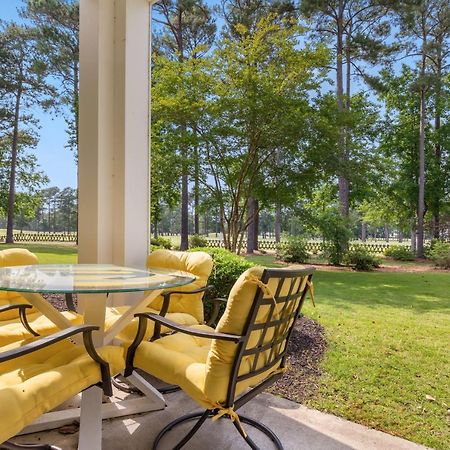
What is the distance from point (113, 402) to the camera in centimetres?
200

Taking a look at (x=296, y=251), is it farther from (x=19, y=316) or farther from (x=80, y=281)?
(x=80, y=281)

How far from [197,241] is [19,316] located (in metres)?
6.71

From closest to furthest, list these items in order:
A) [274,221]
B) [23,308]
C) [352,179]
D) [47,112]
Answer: [23,308] < [47,112] < [352,179] < [274,221]

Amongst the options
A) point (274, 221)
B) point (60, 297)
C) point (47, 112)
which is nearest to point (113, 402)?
point (60, 297)

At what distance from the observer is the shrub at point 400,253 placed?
9133mm

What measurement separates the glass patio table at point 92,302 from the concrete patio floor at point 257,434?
0.22 feet

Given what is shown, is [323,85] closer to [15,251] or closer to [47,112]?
[47,112]

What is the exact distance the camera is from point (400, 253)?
9.26 meters

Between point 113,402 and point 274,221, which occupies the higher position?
point 274,221

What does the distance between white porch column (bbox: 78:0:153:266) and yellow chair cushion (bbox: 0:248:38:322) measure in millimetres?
378

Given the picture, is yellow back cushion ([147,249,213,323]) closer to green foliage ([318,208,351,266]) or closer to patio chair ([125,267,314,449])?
patio chair ([125,267,314,449])

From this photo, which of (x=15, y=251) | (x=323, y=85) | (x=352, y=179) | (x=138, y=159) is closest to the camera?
(x=15, y=251)

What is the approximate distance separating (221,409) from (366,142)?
301 inches

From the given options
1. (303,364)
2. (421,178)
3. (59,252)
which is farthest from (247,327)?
(421,178)
